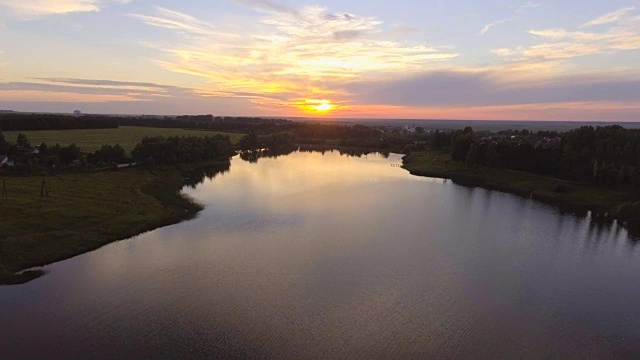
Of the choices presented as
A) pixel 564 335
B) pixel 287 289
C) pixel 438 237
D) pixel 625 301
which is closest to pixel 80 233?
pixel 287 289

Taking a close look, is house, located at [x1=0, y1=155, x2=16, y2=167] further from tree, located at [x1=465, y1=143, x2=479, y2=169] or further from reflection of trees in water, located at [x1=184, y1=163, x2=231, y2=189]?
tree, located at [x1=465, y1=143, x2=479, y2=169]

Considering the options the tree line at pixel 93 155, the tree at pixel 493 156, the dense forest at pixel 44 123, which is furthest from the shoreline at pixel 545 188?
the dense forest at pixel 44 123

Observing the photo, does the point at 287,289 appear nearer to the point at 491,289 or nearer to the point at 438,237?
the point at 491,289

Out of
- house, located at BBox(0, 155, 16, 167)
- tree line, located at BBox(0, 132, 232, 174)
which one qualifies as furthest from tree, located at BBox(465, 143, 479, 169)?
house, located at BBox(0, 155, 16, 167)

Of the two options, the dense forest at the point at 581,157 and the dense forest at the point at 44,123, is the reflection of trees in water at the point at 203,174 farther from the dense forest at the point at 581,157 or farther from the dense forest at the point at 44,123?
the dense forest at the point at 44,123

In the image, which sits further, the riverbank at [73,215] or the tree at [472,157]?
the tree at [472,157]

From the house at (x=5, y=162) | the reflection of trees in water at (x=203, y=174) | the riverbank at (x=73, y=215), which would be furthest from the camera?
the reflection of trees in water at (x=203, y=174)
